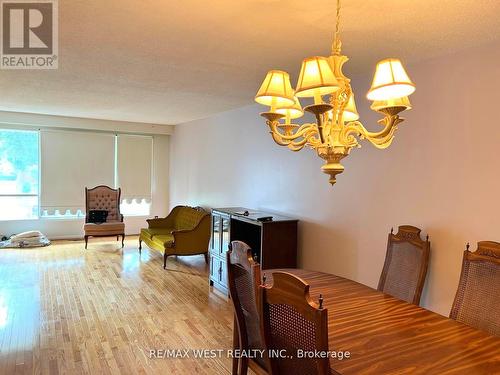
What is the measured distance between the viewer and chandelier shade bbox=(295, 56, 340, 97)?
1.59 metres

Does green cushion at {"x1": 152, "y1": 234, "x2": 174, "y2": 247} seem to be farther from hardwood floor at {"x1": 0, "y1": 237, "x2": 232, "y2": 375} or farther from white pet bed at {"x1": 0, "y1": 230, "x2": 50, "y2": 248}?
white pet bed at {"x1": 0, "y1": 230, "x2": 50, "y2": 248}

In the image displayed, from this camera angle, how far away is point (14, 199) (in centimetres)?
724

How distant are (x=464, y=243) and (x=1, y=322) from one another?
A: 4.17 m

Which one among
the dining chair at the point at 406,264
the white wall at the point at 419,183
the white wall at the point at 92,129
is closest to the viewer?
the white wall at the point at 419,183

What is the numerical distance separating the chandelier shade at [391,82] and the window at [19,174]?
7478 mm

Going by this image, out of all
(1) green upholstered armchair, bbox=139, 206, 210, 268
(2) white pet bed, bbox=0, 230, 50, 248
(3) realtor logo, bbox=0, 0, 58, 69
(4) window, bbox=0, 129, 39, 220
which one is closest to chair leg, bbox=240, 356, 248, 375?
(3) realtor logo, bbox=0, 0, 58, 69

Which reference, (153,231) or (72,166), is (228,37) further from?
(72,166)

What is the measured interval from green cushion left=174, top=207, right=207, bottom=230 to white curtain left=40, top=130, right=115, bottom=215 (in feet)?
7.16

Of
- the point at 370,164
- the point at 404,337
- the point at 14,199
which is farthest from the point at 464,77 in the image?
the point at 14,199

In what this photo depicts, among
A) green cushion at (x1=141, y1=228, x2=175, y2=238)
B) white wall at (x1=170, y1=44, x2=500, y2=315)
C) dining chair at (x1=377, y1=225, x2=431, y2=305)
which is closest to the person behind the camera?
white wall at (x1=170, y1=44, x2=500, y2=315)

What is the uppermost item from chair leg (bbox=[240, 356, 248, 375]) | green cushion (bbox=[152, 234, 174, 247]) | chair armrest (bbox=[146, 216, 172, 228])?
chair armrest (bbox=[146, 216, 172, 228])

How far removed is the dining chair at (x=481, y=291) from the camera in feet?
6.91

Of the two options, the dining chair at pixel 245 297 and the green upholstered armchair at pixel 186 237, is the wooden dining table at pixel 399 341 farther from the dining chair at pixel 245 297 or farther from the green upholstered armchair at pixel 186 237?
the green upholstered armchair at pixel 186 237

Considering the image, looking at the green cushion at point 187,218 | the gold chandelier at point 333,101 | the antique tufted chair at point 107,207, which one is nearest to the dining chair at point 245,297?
the gold chandelier at point 333,101
